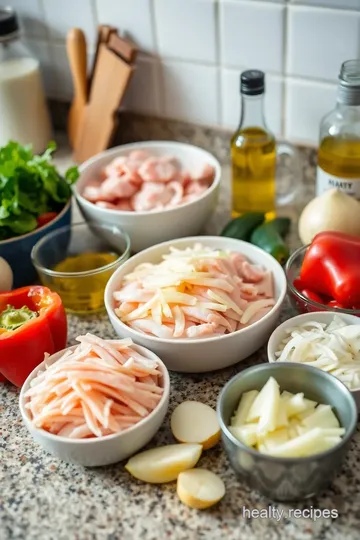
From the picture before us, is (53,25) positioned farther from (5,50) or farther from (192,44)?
(192,44)

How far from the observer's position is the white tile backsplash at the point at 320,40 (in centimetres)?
118

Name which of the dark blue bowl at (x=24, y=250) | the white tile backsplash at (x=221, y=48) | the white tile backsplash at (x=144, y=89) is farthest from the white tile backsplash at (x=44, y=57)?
the dark blue bowl at (x=24, y=250)

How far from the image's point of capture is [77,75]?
153 cm

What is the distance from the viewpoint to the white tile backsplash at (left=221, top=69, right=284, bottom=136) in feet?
4.37

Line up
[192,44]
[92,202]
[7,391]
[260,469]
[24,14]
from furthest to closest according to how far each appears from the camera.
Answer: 1. [24,14]
2. [192,44]
3. [92,202]
4. [7,391]
5. [260,469]

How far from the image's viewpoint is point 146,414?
33.7 inches

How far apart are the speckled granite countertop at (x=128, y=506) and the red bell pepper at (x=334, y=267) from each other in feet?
0.75

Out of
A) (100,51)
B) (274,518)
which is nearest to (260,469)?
(274,518)

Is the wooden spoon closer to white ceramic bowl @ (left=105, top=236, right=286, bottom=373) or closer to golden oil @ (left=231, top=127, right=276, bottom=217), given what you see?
golden oil @ (left=231, top=127, right=276, bottom=217)

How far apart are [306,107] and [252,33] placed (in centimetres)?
17

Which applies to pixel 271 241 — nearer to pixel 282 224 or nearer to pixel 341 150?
pixel 282 224

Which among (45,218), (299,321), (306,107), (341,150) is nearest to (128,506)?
(299,321)

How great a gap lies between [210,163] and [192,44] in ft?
0.85

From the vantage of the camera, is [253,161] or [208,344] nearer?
[208,344]
